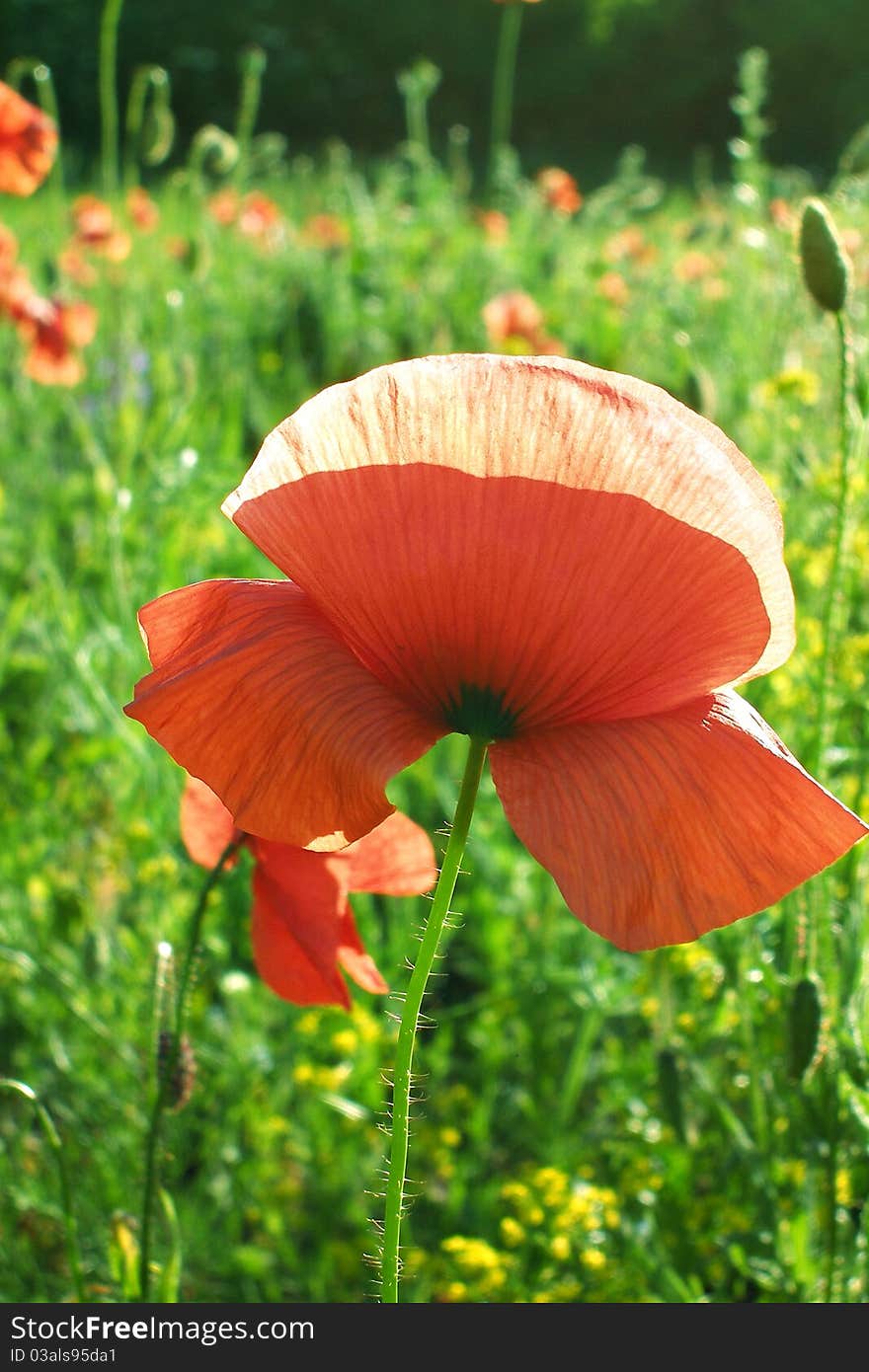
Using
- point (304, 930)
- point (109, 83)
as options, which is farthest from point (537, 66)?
point (304, 930)

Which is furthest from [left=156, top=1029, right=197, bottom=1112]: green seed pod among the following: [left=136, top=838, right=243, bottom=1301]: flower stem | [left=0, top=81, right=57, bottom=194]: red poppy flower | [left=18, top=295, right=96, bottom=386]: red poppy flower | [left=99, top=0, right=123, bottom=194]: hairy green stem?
[left=18, top=295, right=96, bottom=386]: red poppy flower

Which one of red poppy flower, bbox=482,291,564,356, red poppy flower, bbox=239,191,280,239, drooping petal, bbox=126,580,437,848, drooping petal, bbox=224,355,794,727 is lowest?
drooping petal, bbox=126,580,437,848

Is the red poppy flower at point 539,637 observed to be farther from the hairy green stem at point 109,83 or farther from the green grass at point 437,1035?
the hairy green stem at point 109,83

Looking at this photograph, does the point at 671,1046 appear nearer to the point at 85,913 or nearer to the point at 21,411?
the point at 85,913

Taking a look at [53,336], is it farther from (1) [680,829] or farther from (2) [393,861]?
(1) [680,829]

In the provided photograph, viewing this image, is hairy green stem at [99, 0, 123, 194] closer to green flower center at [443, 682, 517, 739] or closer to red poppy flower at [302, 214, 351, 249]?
green flower center at [443, 682, 517, 739]
